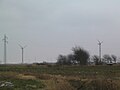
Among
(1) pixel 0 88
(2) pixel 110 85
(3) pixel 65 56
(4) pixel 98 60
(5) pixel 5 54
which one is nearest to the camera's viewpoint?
(2) pixel 110 85

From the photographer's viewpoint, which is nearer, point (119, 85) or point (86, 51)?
point (119, 85)

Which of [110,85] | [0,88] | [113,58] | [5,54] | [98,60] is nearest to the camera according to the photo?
[110,85]

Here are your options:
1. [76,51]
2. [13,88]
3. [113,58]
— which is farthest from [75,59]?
[13,88]

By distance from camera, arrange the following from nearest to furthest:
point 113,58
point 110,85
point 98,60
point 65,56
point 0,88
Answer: point 110,85 → point 0,88 → point 98,60 → point 65,56 → point 113,58

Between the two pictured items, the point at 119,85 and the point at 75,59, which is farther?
the point at 75,59

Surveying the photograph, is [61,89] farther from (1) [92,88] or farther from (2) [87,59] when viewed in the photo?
(2) [87,59]

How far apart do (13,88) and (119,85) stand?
279 inches

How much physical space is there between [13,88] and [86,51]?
359ft

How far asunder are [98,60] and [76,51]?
32.6ft

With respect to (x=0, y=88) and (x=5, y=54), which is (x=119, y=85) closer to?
(x=0, y=88)

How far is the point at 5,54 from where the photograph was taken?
93.3 m

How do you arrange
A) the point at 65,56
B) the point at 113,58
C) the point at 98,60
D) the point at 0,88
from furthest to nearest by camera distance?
the point at 113,58 < the point at 65,56 < the point at 98,60 < the point at 0,88

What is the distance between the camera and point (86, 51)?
130125 millimetres

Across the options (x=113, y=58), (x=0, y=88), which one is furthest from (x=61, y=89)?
(x=113, y=58)
